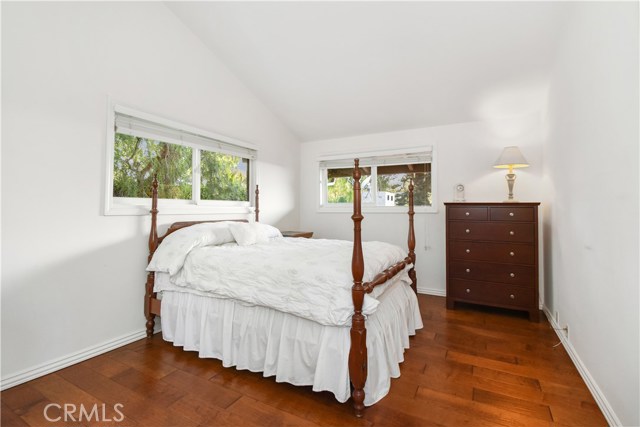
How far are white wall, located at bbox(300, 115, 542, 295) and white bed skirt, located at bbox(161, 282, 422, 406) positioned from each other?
56.0 inches

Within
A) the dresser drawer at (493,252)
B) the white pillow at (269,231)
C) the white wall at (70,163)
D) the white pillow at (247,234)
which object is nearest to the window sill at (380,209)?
the dresser drawer at (493,252)

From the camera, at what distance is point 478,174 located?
11.6 feet

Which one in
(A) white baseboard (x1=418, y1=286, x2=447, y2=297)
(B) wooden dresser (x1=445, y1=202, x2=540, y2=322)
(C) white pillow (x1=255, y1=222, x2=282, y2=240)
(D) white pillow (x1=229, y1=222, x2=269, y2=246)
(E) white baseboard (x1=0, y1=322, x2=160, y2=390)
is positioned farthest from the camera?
(A) white baseboard (x1=418, y1=286, x2=447, y2=297)

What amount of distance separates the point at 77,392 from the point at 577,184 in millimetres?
3360

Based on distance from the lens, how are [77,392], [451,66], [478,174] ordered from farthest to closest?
[478,174] → [451,66] → [77,392]

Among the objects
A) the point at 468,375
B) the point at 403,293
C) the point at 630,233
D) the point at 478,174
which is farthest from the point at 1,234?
the point at 478,174

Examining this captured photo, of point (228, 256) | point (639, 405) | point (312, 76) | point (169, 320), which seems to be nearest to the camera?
point (639, 405)

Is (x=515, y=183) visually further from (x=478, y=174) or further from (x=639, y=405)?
(x=639, y=405)

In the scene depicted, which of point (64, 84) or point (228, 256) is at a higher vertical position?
point (64, 84)

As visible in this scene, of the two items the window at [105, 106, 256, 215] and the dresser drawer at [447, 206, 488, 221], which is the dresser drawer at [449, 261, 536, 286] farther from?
the window at [105, 106, 256, 215]

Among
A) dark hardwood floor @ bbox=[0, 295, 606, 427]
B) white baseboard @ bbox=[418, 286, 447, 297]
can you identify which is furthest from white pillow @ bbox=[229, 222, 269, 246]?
white baseboard @ bbox=[418, 286, 447, 297]

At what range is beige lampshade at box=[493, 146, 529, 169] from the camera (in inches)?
122

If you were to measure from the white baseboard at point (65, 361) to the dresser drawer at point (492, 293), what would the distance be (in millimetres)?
2990

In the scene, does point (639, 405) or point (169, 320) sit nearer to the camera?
point (639, 405)
